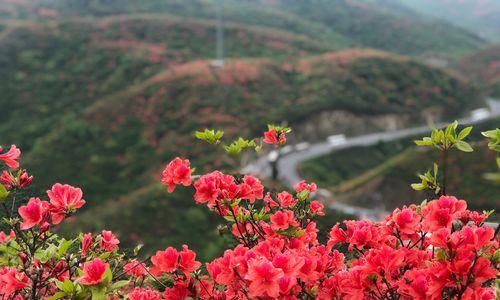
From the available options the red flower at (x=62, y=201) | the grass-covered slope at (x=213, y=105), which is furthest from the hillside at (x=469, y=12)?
the red flower at (x=62, y=201)

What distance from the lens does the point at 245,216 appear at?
2816 millimetres

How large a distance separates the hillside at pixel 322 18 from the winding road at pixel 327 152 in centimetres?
2539

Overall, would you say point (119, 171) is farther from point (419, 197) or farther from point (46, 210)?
point (46, 210)

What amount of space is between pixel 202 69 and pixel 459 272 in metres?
38.7

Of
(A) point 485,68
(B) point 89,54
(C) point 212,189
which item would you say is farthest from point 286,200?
(A) point 485,68

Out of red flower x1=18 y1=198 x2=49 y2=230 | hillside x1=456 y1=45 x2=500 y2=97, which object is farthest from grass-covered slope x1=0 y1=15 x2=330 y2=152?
red flower x1=18 y1=198 x2=49 y2=230

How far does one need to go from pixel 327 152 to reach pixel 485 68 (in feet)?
127

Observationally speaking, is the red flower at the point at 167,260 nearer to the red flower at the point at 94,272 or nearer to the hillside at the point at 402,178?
the red flower at the point at 94,272

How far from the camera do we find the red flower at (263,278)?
2002 mm

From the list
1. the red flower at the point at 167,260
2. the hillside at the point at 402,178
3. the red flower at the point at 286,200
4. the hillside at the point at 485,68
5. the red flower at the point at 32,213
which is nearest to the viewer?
the red flower at the point at 32,213

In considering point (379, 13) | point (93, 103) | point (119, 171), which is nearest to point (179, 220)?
point (119, 171)

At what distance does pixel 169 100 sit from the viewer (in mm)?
35625

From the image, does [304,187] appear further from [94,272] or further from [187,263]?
[94,272]

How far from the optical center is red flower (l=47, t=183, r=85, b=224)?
8.23ft
